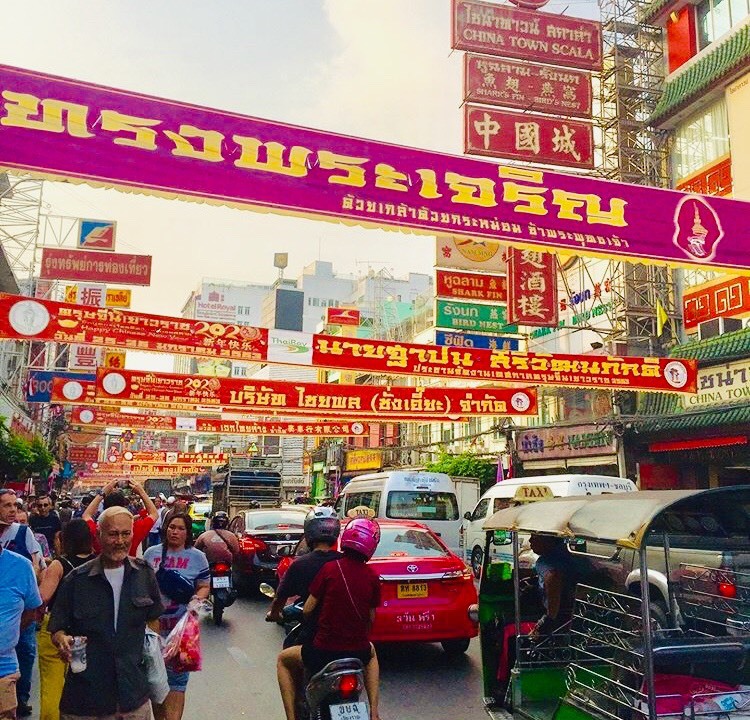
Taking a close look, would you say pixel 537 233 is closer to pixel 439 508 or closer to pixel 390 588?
pixel 390 588

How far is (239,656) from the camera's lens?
29.5ft

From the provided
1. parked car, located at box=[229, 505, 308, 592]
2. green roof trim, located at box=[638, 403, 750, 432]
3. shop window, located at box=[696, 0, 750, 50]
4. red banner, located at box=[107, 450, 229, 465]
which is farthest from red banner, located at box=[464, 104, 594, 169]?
red banner, located at box=[107, 450, 229, 465]

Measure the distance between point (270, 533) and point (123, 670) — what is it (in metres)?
10.1

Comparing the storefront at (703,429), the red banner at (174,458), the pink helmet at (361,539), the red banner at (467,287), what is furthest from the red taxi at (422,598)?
the red banner at (174,458)

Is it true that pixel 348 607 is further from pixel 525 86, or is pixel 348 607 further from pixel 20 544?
pixel 525 86

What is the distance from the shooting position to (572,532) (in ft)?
14.8

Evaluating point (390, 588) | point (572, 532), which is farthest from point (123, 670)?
point (390, 588)

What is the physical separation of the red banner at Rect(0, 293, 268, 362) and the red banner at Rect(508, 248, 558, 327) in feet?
27.3

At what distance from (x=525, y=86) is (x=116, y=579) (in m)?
21.6

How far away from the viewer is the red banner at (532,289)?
21969 millimetres

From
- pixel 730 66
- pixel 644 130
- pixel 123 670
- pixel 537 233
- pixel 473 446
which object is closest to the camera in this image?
pixel 123 670

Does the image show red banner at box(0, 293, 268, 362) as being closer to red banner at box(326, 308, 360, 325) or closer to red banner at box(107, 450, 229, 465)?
red banner at box(107, 450, 229, 465)

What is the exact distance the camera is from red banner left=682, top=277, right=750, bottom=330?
Answer: 2073 centimetres

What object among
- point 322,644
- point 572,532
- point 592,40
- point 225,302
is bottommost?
point 322,644
